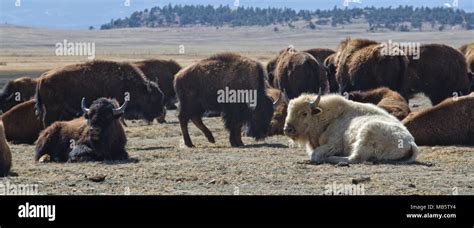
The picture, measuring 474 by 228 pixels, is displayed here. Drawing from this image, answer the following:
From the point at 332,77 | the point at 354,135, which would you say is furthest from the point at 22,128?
the point at 354,135

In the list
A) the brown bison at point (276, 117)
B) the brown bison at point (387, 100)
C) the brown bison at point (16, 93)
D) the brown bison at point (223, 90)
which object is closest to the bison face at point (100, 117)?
the brown bison at point (223, 90)

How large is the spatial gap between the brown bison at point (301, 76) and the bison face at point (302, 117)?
7591mm

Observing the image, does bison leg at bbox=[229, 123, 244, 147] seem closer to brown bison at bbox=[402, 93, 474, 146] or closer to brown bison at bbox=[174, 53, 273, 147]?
brown bison at bbox=[174, 53, 273, 147]

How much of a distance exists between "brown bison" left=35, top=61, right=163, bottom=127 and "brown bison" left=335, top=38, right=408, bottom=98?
4621 mm

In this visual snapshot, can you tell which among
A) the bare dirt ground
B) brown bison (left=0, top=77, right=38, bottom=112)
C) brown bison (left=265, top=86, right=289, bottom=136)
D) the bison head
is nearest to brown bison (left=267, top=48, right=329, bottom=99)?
brown bison (left=265, top=86, right=289, bottom=136)

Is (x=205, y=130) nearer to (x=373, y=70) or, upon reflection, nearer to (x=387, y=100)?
(x=387, y=100)

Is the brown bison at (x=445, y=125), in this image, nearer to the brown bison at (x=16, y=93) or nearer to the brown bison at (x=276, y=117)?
the brown bison at (x=276, y=117)

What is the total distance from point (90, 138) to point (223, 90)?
12.8 feet

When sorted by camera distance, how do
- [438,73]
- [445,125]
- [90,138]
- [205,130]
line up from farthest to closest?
1. [438,73]
2. [205,130]
3. [445,125]
4. [90,138]

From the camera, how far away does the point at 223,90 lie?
1834 centimetres

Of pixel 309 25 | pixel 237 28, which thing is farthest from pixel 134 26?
pixel 309 25

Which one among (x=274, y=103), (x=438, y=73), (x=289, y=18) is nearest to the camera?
(x=274, y=103)
